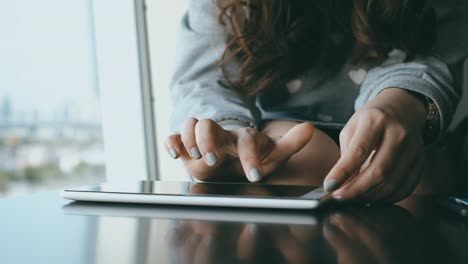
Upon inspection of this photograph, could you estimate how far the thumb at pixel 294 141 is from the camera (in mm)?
544

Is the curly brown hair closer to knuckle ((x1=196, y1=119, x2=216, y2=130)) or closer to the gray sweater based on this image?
the gray sweater

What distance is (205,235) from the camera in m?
0.39

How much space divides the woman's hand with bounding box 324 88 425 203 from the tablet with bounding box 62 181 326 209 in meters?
0.03

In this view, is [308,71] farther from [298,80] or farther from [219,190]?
[219,190]

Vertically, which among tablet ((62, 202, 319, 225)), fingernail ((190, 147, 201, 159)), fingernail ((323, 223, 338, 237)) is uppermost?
fingernail ((190, 147, 201, 159))

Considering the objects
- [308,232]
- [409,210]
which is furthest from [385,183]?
[308,232]

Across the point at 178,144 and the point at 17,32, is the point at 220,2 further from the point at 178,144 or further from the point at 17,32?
the point at 17,32

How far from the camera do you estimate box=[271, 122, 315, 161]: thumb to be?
0.54 m

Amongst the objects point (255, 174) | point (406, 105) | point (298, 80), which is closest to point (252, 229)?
point (255, 174)

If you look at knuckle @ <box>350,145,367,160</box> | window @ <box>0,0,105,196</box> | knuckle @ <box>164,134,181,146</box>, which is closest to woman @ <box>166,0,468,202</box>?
knuckle @ <box>164,134,181,146</box>

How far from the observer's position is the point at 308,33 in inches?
38.7

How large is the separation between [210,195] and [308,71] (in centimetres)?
55

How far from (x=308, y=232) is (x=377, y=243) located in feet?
0.18

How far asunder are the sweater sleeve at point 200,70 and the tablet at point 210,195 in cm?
30
